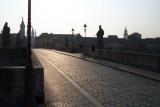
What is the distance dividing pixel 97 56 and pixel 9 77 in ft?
113

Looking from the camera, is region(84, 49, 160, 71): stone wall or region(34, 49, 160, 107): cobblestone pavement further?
region(84, 49, 160, 71): stone wall

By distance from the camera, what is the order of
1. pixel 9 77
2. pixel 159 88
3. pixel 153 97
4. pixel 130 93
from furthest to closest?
pixel 159 88
pixel 130 93
pixel 153 97
pixel 9 77

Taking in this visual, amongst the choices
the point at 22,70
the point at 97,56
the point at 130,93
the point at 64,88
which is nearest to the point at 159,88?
the point at 130,93

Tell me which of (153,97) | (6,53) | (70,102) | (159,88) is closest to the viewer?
(70,102)

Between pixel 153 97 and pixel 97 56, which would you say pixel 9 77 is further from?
pixel 97 56

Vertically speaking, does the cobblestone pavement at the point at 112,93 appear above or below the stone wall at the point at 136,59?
below

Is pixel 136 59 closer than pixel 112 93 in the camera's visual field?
No

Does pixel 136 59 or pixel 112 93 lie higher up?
pixel 136 59

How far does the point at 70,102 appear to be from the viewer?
42.0ft

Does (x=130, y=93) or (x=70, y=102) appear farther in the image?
(x=130, y=93)

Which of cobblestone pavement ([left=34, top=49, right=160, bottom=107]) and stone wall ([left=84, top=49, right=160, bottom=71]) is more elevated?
stone wall ([left=84, top=49, right=160, bottom=71])

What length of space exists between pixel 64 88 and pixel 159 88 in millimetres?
3689

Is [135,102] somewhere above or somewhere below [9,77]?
below

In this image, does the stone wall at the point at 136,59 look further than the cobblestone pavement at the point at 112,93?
Yes
